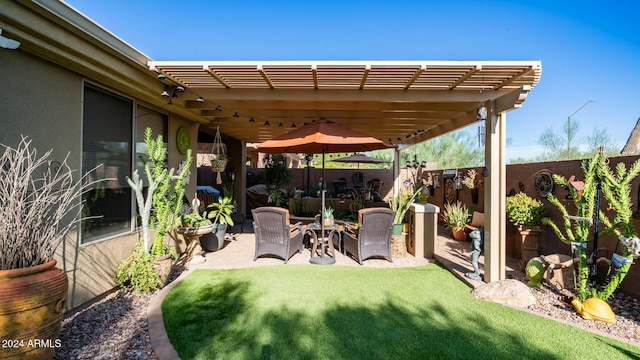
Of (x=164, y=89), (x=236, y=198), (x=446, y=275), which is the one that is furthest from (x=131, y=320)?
(x=236, y=198)

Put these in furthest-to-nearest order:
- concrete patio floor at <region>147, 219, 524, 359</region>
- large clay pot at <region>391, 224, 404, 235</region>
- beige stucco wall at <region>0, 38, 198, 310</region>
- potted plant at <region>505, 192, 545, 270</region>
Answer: large clay pot at <region>391, 224, 404, 235</region>
potted plant at <region>505, 192, 545, 270</region>
concrete patio floor at <region>147, 219, 524, 359</region>
beige stucco wall at <region>0, 38, 198, 310</region>

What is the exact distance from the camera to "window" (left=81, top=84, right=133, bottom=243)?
3654 millimetres

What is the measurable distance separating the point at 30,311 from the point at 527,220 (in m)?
6.32

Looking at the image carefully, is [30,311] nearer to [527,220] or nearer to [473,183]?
[527,220]

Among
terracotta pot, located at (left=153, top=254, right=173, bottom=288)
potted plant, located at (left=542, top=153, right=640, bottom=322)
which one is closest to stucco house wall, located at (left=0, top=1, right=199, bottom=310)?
terracotta pot, located at (left=153, top=254, right=173, bottom=288)

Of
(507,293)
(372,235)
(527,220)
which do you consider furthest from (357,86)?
(527,220)

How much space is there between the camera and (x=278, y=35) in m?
11.3

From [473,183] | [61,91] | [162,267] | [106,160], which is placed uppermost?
[61,91]

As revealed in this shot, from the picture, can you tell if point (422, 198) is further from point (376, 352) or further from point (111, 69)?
point (111, 69)

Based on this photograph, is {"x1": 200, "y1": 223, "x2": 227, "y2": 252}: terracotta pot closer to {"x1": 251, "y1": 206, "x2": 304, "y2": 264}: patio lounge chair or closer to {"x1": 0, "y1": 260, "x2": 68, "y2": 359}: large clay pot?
{"x1": 251, "y1": 206, "x2": 304, "y2": 264}: patio lounge chair

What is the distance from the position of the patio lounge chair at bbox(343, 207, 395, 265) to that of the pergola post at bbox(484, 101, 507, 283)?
4.58 feet

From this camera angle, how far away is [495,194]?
13.9ft

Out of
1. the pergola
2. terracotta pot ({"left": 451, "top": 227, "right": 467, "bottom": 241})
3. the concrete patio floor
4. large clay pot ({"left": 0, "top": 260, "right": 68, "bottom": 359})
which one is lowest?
the concrete patio floor

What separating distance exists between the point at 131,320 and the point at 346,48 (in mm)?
12350
